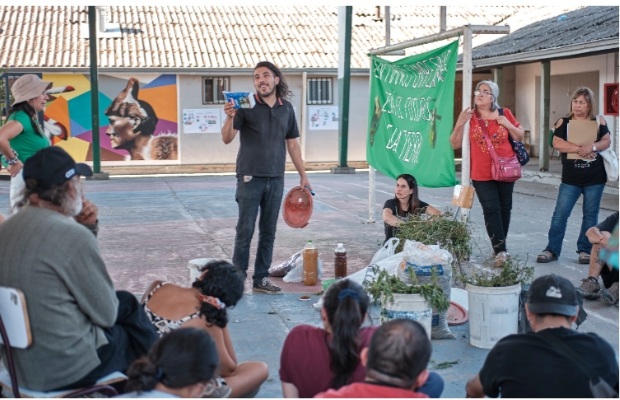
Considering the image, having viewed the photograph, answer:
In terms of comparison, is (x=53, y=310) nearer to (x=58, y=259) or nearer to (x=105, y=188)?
(x=58, y=259)

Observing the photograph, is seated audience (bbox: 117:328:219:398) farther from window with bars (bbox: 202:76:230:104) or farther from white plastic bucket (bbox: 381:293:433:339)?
window with bars (bbox: 202:76:230:104)

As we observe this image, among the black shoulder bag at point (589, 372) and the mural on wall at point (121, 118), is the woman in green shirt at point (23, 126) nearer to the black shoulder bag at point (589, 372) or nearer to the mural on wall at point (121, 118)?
the black shoulder bag at point (589, 372)

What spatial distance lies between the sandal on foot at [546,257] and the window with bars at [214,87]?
1708 centimetres

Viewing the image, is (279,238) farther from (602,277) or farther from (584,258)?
(602,277)

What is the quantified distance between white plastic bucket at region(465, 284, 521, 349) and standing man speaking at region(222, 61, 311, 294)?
219 cm

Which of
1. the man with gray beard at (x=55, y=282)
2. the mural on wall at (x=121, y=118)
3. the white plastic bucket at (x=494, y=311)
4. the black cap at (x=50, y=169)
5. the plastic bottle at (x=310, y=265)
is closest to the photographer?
the man with gray beard at (x=55, y=282)

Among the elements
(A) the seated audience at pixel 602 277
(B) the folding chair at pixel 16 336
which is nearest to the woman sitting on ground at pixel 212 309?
(B) the folding chair at pixel 16 336

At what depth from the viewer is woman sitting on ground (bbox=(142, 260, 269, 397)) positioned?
12.9 feet

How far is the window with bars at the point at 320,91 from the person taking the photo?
24.9 metres

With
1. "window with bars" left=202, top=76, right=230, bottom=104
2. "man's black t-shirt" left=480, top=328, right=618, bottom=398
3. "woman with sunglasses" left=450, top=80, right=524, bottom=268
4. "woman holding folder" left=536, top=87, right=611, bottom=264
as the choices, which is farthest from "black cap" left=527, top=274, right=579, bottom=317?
"window with bars" left=202, top=76, right=230, bottom=104

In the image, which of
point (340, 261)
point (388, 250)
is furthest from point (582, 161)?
point (340, 261)

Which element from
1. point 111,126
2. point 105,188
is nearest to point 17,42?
point 111,126

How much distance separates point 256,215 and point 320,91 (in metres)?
18.4

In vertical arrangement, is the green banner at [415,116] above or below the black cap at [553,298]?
above
